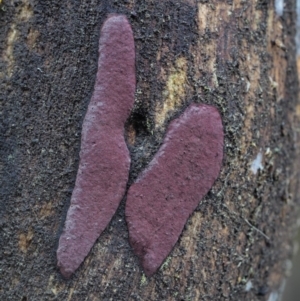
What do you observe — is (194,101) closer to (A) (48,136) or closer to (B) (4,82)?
(A) (48,136)

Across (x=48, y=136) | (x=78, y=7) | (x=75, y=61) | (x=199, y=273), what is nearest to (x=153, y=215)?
(x=199, y=273)

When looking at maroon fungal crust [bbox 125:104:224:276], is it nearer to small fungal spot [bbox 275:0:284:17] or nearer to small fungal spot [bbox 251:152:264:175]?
small fungal spot [bbox 251:152:264:175]

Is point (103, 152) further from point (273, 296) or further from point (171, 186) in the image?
point (273, 296)

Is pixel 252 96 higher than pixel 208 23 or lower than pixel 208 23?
lower

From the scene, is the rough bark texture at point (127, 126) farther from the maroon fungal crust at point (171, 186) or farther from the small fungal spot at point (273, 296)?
the small fungal spot at point (273, 296)

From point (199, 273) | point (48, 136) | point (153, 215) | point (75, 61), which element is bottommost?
point (199, 273)

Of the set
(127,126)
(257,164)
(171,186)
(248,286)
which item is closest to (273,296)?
(248,286)

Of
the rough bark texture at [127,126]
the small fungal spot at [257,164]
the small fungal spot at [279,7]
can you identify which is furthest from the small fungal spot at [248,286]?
the small fungal spot at [279,7]

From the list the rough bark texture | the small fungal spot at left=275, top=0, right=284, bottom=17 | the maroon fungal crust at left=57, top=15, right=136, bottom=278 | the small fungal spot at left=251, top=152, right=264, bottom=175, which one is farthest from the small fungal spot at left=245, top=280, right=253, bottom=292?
the small fungal spot at left=275, top=0, right=284, bottom=17
